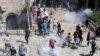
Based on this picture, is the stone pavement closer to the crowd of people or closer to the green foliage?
the crowd of people

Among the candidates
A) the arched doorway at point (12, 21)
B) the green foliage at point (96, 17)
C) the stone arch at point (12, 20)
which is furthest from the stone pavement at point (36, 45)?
the arched doorway at point (12, 21)

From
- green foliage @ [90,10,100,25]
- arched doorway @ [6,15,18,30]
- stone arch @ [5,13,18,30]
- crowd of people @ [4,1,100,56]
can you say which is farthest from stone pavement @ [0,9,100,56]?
arched doorway @ [6,15,18,30]

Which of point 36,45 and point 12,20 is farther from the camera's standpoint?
point 12,20

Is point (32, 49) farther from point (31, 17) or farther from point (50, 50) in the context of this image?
point (31, 17)

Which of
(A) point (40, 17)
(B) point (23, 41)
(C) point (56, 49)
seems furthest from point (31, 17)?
A: (C) point (56, 49)

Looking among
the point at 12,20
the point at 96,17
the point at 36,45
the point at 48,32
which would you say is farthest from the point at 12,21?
the point at 36,45

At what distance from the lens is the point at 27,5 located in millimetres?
49844

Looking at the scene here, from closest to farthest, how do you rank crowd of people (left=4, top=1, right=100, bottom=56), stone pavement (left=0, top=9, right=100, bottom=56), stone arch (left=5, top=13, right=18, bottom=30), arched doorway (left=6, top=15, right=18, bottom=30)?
crowd of people (left=4, top=1, right=100, bottom=56), stone pavement (left=0, top=9, right=100, bottom=56), stone arch (left=5, top=13, right=18, bottom=30), arched doorway (left=6, top=15, right=18, bottom=30)

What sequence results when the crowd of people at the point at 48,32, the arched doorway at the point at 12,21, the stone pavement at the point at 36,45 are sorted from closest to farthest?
the crowd of people at the point at 48,32 < the stone pavement at the point at 36,45 < the arched doorway at the point at 12,21

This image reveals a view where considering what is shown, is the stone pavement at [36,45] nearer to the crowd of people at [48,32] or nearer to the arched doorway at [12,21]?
the crowd of people at [48,32]

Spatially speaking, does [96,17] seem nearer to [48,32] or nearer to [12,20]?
[48,32]

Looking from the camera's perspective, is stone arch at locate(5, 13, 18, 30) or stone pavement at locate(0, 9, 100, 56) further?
stone arch at locate(5, 13, 18, 30)

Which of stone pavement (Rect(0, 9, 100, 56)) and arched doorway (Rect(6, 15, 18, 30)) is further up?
arched doorway (Rect(6, 15, 18, 30))

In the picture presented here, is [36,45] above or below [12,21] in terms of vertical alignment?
below
